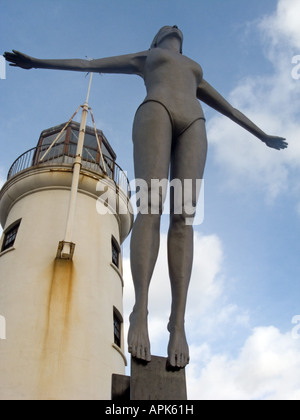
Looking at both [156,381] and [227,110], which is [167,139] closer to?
[227,110]

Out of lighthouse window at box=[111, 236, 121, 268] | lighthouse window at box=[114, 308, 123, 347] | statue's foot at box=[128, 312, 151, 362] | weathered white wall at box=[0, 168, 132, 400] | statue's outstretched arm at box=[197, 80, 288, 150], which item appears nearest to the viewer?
statue's foot at box=[128, 312, 151, 362]

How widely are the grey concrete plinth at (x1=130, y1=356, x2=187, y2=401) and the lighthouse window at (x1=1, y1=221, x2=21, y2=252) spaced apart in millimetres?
12872

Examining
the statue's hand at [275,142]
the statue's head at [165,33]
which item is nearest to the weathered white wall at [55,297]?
the statue's hand at [275,142]

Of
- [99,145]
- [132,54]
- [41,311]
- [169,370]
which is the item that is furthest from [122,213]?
[169,370]

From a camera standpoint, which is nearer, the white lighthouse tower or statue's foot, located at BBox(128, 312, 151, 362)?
statue's foot, located at BBox(128, 312, 151, 362)

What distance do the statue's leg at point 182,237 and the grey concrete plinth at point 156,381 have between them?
0.26 feet

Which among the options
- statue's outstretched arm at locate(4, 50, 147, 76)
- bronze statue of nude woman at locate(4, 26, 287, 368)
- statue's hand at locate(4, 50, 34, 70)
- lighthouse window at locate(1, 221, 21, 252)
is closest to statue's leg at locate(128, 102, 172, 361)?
bronze statue of nude woman at locate(4, 26, 287, 368)

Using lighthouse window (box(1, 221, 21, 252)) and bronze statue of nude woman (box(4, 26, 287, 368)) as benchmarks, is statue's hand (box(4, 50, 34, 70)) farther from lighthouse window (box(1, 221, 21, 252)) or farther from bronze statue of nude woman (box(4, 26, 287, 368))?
lighthouse window (box(1, 221, 21, 252))

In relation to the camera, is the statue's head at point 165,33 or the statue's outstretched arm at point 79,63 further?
the statue's head at point 165,33

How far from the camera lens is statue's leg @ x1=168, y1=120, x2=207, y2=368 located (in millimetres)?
3244

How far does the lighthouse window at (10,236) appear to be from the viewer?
50.3 ft

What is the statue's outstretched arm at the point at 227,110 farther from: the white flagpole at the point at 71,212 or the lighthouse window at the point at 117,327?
the lighthouse window at the point at 117,327

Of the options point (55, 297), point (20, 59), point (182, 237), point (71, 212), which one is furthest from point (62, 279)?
point (182, 237)

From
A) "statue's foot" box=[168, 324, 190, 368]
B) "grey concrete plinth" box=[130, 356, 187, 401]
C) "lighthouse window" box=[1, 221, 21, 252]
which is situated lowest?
"grey concrete plinth" box=[130, 356, 187, 401]
